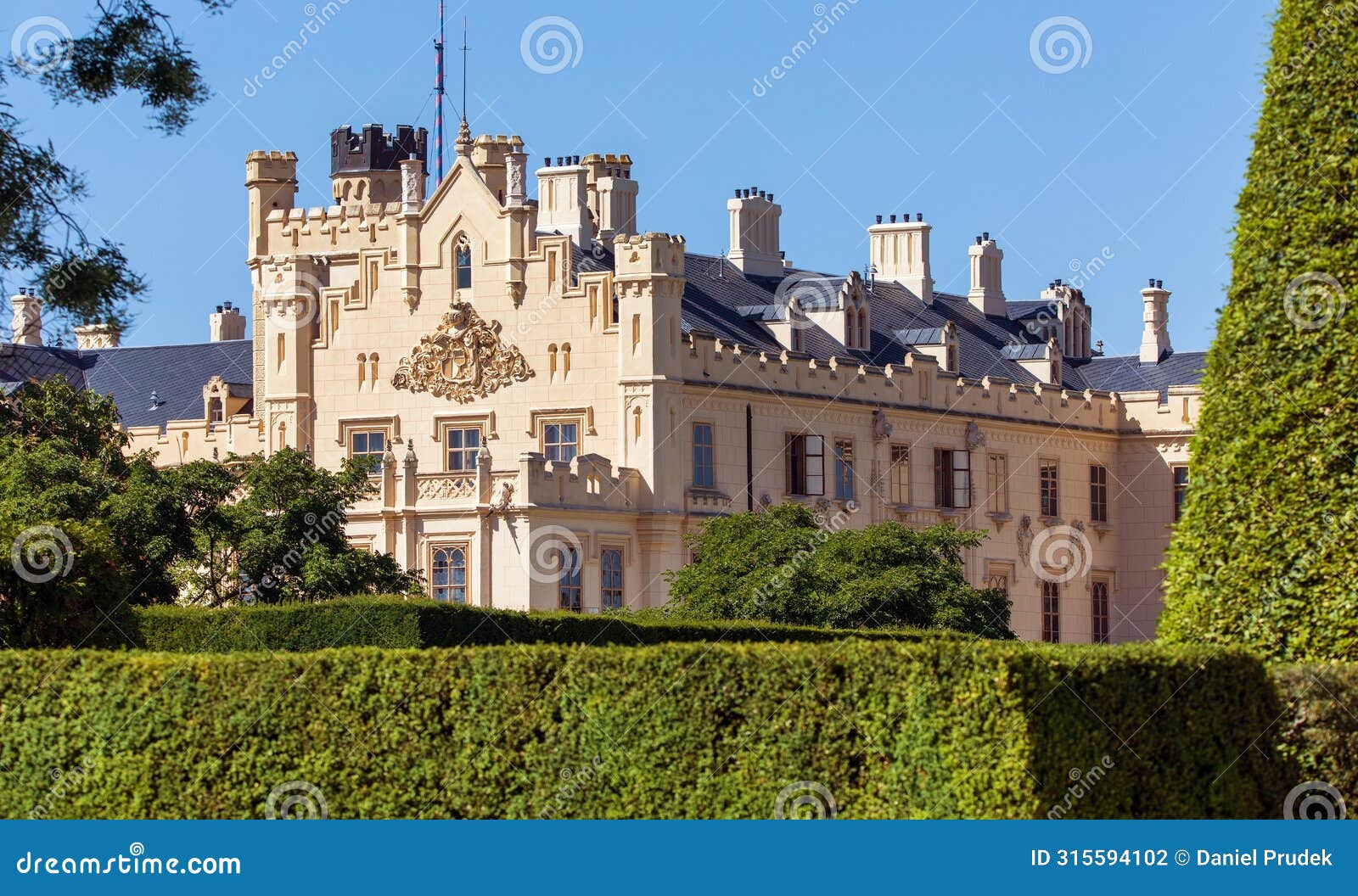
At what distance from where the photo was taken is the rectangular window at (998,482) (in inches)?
2948

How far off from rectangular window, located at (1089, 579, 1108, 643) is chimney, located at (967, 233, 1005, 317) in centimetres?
1069

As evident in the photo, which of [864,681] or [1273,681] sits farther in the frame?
[1273,681]

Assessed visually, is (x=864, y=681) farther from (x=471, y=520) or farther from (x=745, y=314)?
(x=745, y=314)

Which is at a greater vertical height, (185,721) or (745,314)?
(745,314)

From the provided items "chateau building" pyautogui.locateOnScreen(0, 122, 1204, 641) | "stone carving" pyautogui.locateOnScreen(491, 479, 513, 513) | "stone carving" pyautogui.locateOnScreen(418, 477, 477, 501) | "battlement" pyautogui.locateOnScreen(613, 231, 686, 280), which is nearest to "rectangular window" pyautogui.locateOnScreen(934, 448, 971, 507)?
"chateau building" pyautogui.locateOnScreen(0, 122, 1204, 641)

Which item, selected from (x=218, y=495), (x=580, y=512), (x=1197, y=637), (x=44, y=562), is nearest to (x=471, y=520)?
(x=580, y=512)

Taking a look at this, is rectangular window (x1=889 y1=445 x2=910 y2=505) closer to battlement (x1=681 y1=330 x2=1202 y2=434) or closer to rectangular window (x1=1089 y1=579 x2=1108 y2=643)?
battlement (x1=681 y1=330 x2=1202 y2=434)

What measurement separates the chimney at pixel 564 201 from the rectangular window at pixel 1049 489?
1484 centimetres

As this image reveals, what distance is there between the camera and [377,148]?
76.1 metres

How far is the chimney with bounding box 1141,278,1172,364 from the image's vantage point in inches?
3366

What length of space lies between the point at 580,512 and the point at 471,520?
246 centimetres

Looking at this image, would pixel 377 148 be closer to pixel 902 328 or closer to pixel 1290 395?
pixel 902 328

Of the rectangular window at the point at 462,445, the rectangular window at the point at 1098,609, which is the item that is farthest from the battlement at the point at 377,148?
the rectangular window at the point at 1098,609

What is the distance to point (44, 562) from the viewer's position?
34625 mm
